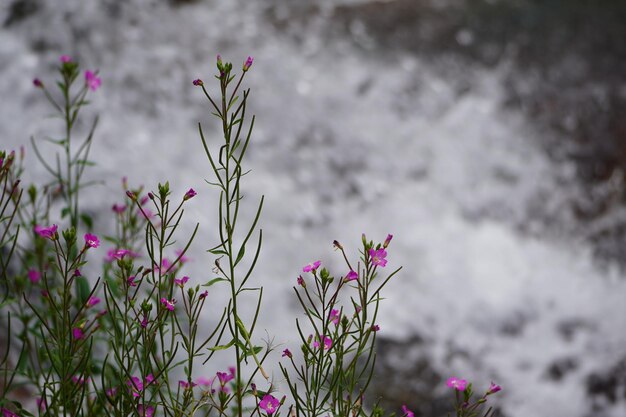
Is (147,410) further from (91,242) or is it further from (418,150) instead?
(418,150)

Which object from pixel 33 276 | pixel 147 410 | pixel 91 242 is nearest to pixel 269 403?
pixel 147 410

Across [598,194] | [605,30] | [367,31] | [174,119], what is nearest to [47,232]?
[174,119]

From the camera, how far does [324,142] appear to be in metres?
3.91

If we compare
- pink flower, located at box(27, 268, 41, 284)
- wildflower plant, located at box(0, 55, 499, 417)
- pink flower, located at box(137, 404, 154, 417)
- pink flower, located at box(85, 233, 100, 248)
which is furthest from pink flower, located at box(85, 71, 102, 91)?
pink flower, located at box(137, 404, 154, 417)

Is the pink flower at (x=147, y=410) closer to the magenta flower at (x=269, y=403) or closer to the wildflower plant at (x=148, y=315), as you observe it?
the wildflower plant at (x=148, y=315)

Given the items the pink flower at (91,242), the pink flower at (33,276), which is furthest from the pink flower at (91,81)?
the pink flower at (91,242)

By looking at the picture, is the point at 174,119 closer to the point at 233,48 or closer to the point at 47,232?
the point at 233,48

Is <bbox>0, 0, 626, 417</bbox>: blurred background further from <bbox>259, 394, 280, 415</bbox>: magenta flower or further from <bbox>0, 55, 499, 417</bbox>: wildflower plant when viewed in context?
<bbox>259, 394, 280, 415</bbox>: magenta flower

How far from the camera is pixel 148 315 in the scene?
132 cm

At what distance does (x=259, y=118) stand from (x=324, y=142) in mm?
342

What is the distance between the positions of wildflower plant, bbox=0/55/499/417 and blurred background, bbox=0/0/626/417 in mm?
160

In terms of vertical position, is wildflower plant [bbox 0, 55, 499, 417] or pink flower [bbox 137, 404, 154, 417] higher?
wildflower plant [bbox 0, 55, 499, 417]

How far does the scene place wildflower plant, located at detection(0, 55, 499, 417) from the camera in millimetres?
1285

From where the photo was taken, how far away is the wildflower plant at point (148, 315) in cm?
129
